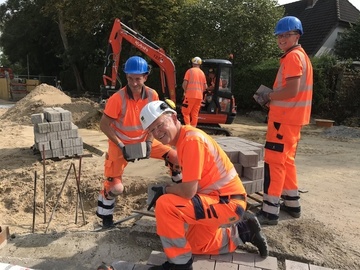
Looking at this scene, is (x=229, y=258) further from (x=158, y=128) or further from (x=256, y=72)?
(x=256, y=72)

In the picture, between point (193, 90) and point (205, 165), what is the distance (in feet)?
19.2

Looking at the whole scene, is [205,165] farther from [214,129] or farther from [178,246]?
[214,129]

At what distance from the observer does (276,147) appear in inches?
144

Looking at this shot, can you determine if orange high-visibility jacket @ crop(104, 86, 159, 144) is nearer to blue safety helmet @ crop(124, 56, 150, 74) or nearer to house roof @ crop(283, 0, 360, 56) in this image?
blue safety helmet @ crop(124, 56, 150, 74)

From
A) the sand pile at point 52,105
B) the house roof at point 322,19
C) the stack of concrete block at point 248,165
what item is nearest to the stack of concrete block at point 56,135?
the sand pile at point 52,105

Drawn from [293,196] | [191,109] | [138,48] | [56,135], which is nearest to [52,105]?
[138,48]

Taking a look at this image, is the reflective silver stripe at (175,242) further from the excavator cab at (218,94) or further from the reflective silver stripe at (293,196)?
the excavator cab at (218,94)

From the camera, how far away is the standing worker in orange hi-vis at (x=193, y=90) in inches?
328

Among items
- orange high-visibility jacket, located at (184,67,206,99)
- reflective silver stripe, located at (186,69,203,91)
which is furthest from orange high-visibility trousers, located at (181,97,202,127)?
reflective silver stripe, located at (186,69,203,91)

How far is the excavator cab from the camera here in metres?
9.57

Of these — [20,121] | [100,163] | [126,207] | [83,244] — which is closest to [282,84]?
[83,244]

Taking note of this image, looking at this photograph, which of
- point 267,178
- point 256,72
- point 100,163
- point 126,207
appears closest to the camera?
point 267,178

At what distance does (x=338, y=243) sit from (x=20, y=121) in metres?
11.2

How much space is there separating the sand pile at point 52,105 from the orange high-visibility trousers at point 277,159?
337 inches
